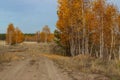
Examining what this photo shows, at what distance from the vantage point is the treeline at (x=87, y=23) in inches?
1624

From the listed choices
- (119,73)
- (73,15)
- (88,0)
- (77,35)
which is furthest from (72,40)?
(119,73)

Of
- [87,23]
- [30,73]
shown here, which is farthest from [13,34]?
[30,73]

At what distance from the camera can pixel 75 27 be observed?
4562 centimetres

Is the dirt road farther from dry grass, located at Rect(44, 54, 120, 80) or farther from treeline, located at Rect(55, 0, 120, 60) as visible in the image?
treeline, located at Rect(55, 0, 120, 60)

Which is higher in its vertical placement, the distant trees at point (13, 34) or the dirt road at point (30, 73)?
the distant trees at point (13, 34)

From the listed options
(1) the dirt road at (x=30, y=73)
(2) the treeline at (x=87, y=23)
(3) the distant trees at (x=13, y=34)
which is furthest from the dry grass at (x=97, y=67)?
(3) the distant trees at (x=13, y=34)

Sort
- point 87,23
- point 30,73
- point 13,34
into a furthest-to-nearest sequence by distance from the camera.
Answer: point 13,34 → point 87,23 → point 30,73

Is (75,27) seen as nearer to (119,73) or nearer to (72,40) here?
(72,40)

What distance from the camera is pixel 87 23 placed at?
140 ft

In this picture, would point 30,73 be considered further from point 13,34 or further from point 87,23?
point 13,34

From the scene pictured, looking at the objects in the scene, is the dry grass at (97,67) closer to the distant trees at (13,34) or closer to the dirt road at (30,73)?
the dirt road at (30,73)

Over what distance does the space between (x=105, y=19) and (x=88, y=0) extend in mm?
3984

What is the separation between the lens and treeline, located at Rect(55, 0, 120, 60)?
1624 inches

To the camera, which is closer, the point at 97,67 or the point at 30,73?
the point at 30,73
